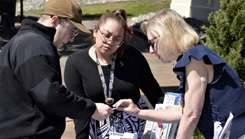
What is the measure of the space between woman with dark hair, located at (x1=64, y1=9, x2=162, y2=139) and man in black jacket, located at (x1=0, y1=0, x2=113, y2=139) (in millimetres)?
547

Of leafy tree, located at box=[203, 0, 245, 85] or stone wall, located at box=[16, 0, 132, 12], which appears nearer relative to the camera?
leafy tree, located at box=[203, 0, 245, 85]

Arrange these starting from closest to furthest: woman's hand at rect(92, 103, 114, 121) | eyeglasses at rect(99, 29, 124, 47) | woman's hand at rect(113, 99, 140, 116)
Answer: woman's hand at rect(92, 103, 114, 121), woman's hand at rect(113, 99, 140, 116), eyeglasses at rect(99, 29, 124, 47)

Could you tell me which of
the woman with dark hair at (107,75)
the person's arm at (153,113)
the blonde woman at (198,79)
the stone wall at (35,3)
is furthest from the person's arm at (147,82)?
the stone wall at (35,3)

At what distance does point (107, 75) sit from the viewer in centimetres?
328

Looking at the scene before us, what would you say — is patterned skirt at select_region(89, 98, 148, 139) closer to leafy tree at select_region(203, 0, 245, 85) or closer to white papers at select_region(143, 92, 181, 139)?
white papers at select_region(143, 92, 181, 139)

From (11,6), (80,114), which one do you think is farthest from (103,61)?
(11,6)

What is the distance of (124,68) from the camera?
11.0 feet

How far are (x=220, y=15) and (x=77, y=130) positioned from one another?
1.72 metres

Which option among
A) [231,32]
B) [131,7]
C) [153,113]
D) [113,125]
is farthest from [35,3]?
[153,113]

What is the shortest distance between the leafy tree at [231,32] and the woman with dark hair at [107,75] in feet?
3.72

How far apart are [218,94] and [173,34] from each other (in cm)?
42

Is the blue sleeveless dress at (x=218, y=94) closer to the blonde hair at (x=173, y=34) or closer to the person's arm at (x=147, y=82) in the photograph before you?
the blonde hair at (x=173, y=34)

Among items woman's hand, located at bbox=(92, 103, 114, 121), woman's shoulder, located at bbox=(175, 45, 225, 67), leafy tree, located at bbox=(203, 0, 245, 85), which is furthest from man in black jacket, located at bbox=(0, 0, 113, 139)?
leafy tree, located at bbox=(203, 0, 245, 85)

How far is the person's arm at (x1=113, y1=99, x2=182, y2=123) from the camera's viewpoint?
292 cm
